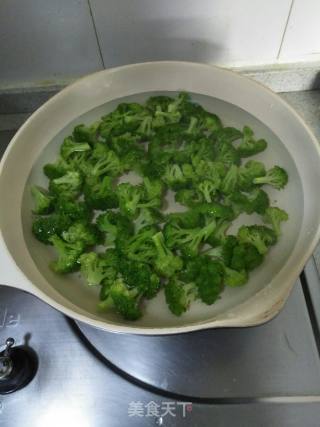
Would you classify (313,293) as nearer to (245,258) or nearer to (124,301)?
(245,258)

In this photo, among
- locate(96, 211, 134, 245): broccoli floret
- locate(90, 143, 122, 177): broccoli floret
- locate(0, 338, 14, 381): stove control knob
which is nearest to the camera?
locate(0, 338, 14, 381): stove control knob

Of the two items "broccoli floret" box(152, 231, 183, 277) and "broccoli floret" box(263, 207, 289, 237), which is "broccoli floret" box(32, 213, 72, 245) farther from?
"broccoli floret" box(263, 207, 289, 237)

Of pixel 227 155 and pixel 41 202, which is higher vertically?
pixel 227 155

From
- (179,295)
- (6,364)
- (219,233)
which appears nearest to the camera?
(6,364)

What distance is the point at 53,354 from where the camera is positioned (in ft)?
2.58

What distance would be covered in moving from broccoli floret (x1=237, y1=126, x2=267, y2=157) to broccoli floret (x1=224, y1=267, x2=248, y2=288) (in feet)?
1.13

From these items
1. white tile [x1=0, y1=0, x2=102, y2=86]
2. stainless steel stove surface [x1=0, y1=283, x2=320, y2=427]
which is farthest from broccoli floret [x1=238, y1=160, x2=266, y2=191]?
white tile [x1=0, y1=0, x2=102, y2=86]

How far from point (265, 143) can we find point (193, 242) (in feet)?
1.12

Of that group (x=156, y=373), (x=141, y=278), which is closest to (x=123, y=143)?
(x=141, y=278)

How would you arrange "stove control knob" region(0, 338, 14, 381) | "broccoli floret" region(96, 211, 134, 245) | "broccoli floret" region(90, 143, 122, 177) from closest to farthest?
"stove control knob" region(0, 338, 14, 381) < "broccoli floret" region(96, 211, 134, 245) < "broccoli floret" region(90, 143, 122, 177)

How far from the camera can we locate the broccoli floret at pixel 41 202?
3.18 feet

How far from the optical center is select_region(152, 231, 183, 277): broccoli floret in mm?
877

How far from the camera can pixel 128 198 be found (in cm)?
98

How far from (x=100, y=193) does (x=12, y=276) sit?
0.33 metres
